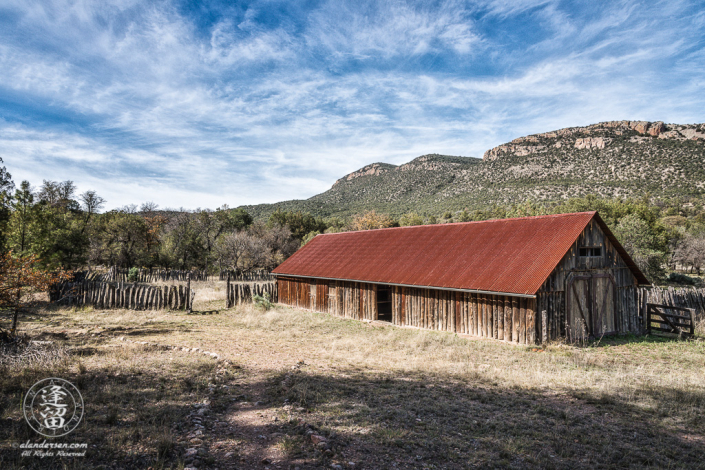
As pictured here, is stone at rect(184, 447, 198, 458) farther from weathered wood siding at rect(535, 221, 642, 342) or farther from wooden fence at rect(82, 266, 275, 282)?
wooden fence at rect(82, 266, 275, 282)

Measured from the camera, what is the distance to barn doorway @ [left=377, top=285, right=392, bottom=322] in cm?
2070

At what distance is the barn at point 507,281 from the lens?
1402 centimetres

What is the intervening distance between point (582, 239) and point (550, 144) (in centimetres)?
7945

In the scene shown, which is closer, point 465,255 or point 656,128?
point 465,255

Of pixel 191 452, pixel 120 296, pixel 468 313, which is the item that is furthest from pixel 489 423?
pixel 120 296

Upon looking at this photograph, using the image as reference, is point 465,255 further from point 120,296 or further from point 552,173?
point 552,173

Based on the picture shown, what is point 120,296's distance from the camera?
835 inches

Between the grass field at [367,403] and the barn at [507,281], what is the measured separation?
4.30ft

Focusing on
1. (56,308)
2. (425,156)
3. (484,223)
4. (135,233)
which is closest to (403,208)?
(425,156)

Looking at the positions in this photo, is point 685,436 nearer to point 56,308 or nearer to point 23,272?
A: point 23,272

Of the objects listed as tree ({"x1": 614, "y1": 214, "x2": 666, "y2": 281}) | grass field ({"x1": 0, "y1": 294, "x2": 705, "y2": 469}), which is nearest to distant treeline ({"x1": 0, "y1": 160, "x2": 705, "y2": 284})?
tree ({"x1": 614, "y1": 214, "x2": 666, "y2": 281})

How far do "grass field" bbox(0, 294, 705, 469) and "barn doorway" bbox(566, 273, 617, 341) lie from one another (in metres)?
0.99

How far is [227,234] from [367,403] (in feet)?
160

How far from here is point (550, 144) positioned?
83000mm
